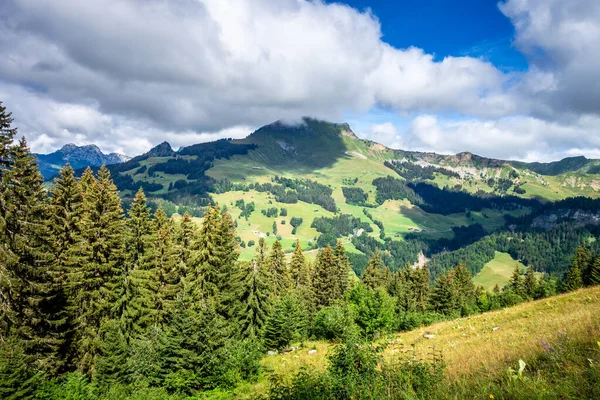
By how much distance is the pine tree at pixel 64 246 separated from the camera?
26734mm

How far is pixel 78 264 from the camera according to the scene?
28.4 metres

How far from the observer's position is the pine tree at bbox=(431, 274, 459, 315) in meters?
75.2

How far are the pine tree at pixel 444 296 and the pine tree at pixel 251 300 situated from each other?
52342mm

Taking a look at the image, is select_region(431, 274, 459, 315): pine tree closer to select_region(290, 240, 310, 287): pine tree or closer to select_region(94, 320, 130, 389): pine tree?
select_region(290, 240, 310, 287): pine tree

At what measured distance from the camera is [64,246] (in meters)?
28.8

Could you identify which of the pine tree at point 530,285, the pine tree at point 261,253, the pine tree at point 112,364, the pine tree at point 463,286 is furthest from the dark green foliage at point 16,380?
the pine tree at point 530,285

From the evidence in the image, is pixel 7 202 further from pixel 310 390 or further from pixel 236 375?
pixel 310 390

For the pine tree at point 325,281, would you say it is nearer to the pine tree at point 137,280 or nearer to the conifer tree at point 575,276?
the pine tree at point 137,280

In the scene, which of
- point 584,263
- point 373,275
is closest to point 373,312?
point 373,275

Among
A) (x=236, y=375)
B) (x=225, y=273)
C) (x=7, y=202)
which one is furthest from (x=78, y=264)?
(x=236, y=375)

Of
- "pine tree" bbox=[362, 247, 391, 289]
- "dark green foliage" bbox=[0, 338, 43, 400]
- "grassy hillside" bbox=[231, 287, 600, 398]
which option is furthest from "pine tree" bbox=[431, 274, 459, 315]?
"dark green foliage" bbox=[0, 338, 43, 400]

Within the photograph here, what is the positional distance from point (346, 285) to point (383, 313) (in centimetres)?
2360

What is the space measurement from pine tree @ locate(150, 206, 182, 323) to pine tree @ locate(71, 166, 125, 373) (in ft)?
17.8

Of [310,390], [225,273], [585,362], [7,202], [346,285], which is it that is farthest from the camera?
[346,285]
